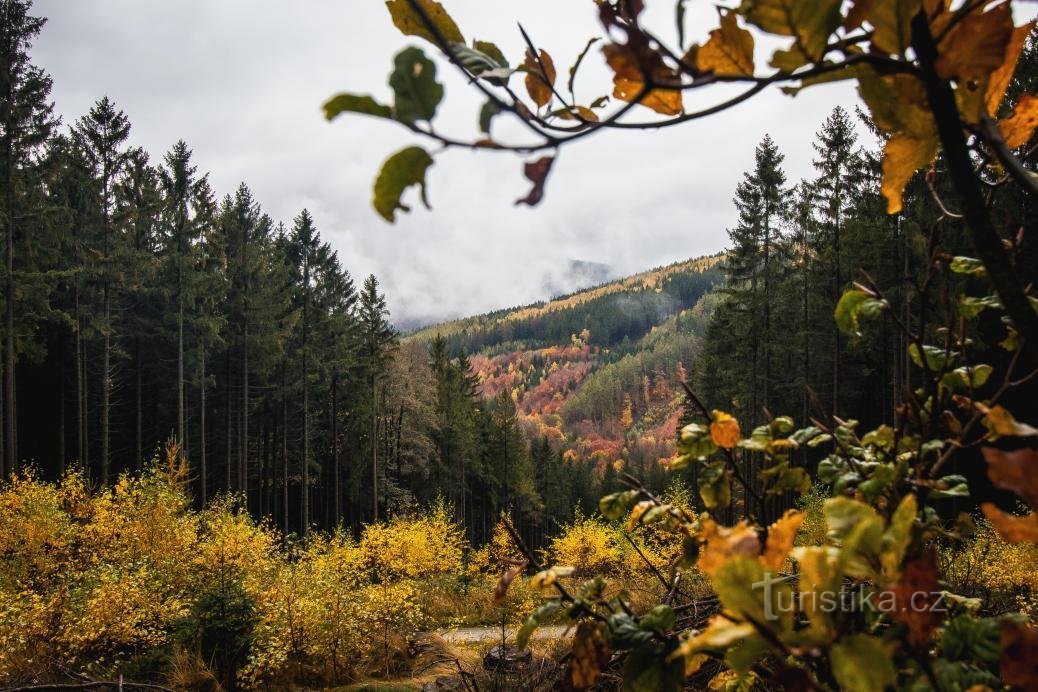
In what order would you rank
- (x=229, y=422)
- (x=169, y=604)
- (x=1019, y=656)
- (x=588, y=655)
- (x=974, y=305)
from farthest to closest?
(x=229, y=422)
(x=169, y=604)
(x=974, y=305)
(x=588, y=655)
(x=1019, y=656)

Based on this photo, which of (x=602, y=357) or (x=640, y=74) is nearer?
(x=640, y=74)

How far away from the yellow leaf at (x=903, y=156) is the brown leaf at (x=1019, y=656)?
0.37 metres

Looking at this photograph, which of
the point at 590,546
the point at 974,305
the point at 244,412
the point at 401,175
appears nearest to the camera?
the point at 401,175

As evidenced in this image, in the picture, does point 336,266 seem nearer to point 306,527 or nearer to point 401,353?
point 401,353

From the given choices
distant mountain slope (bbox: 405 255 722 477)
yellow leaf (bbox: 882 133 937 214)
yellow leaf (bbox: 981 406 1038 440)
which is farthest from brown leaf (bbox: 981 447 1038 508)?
distant mountain slope (bbox: 405 255 722 477)

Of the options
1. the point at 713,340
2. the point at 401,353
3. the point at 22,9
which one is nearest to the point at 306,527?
the point at 401,353

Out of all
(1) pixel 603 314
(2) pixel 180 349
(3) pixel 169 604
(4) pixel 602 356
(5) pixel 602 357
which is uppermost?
(1) pixel 603 314

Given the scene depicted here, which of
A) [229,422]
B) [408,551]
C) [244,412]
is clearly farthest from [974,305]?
[229,422]

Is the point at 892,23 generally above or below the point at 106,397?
above

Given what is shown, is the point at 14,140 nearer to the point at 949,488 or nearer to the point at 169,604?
the point at 169,604

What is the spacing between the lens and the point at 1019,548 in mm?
10109

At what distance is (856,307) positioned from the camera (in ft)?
2.70

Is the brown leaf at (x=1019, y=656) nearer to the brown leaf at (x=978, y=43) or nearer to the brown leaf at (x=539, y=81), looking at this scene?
the brown leaf at (x=978, y=43)

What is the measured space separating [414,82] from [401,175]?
0.08 meters
